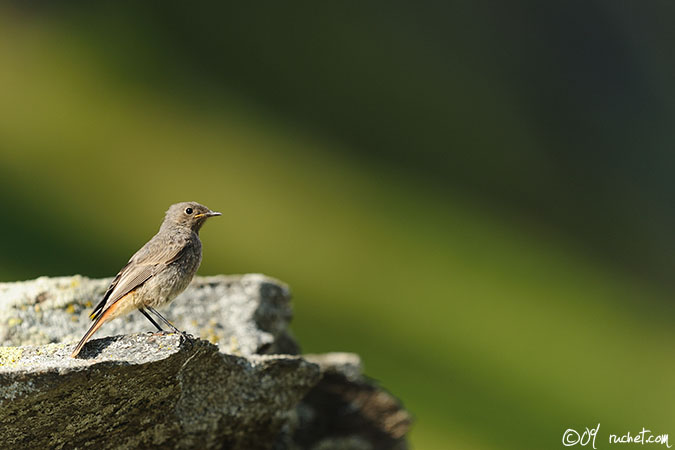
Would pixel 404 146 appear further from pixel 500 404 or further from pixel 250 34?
pixel 500 404

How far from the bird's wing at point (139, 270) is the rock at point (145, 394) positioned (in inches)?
33.2

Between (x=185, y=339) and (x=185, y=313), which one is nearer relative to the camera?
(x=185, y=339)

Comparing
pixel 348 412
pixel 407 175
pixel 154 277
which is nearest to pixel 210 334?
pixel 154 277

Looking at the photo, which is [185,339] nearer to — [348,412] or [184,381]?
[184,381]

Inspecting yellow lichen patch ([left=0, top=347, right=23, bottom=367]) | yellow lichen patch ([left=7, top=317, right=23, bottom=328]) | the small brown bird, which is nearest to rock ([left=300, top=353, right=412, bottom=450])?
the small brown bird

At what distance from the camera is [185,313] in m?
9.14

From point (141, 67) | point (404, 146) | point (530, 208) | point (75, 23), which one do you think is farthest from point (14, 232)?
point (530, 208)

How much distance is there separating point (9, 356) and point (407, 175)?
26172 millimetres

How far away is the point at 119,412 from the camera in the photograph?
21.6 ft

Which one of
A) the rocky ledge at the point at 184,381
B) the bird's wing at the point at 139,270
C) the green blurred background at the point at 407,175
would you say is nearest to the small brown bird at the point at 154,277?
the bird's wing at the point at 139,270

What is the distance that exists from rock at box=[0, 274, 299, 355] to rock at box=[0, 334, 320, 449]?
33.3 inches

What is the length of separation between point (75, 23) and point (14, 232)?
1429cm

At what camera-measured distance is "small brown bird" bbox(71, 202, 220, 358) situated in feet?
24.5

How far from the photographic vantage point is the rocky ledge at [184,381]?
240 inches
